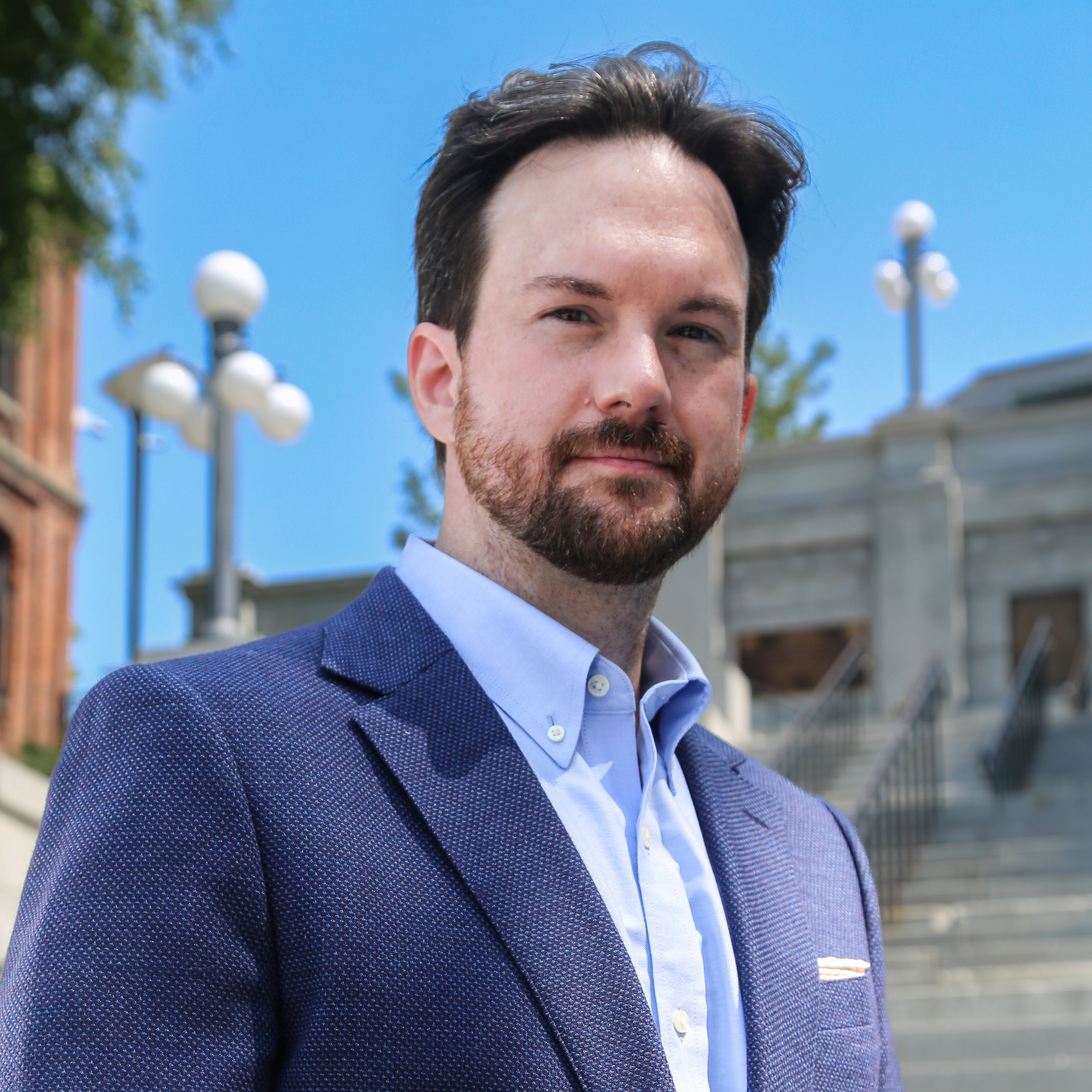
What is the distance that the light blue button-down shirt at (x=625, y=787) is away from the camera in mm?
1865

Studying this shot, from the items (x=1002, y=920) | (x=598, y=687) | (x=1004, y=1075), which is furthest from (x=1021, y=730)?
(x=598, y=687)

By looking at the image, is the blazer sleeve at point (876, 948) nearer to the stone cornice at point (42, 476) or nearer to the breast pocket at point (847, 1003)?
the breast pocket at point (847, 1003)

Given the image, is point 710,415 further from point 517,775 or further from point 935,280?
point 935,280

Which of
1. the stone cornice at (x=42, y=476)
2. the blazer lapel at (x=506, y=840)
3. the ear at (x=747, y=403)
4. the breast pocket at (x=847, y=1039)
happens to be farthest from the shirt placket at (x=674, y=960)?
the stone cornice at (x=42, y=476)

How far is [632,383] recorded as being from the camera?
204 cm

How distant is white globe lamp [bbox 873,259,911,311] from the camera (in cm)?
1802

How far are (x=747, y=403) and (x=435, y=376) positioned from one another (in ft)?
2.02

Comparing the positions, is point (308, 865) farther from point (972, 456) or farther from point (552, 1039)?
point (972, 456)

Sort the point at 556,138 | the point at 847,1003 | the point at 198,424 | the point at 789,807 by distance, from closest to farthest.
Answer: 1. the point at 847,1003
2. the point at 556,138
3. the point at 789,807
4. the point at 198,424

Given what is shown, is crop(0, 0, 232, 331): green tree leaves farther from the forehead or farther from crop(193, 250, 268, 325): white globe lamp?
the forehead

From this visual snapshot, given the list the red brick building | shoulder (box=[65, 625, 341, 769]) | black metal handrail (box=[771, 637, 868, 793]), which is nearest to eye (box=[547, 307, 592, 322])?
shoulder (box=[65, 625, 341, 769])

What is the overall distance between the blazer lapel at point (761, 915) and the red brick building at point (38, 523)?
73.0 ft

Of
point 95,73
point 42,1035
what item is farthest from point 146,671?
point 95,73

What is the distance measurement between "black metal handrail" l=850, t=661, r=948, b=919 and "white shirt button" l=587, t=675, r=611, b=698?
24.7 feet
